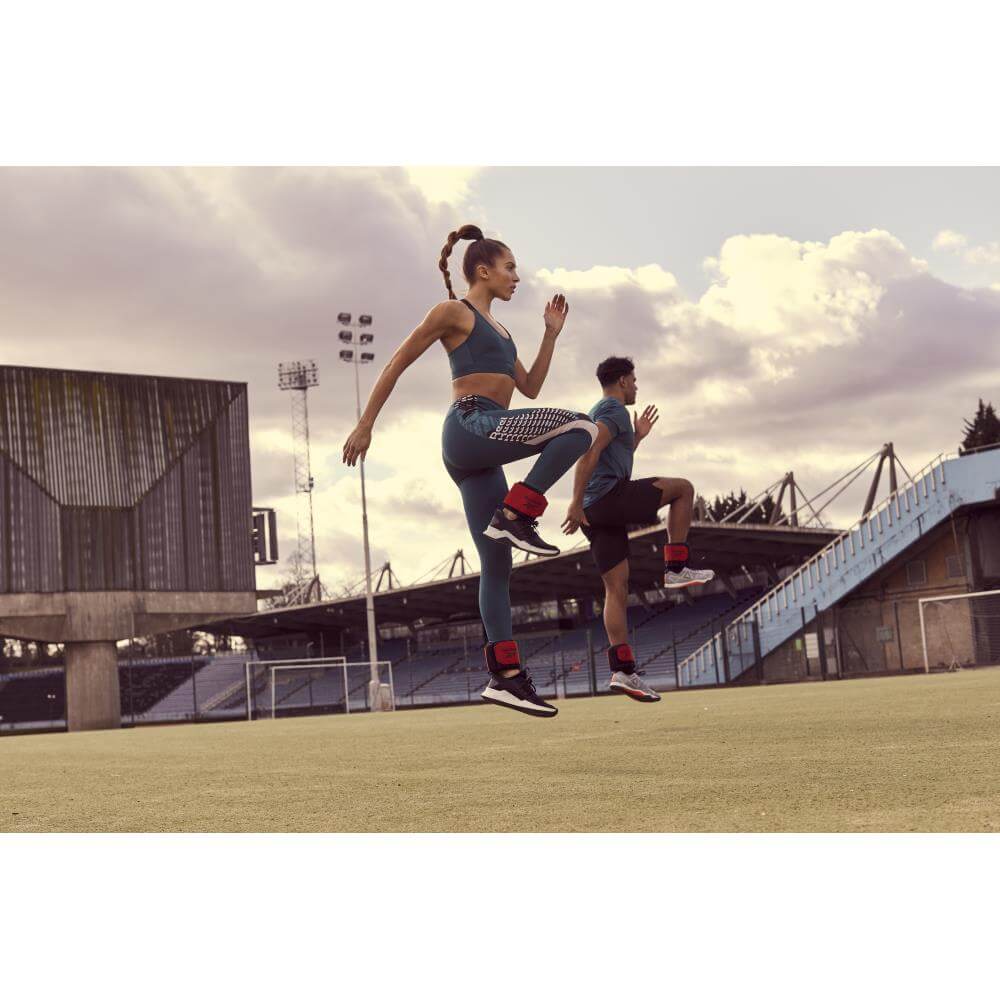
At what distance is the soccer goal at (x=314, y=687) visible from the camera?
1590 inches

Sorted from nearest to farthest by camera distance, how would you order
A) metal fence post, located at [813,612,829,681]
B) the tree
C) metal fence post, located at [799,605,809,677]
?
1. metal fence post, located at [813,612,829,681]
2. metal fence post, located at [799,605,809,677]
3. the tree

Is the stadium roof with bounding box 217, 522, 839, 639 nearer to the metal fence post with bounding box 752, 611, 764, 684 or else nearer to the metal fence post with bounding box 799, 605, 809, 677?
the metal fence post with bounding box 799, 605, 809, 677

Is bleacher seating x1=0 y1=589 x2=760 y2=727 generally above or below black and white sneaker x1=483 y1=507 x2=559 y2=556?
below

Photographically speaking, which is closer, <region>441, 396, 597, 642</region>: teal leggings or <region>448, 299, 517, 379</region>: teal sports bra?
<region>441, 396, 597, 642</region>: teal leggings

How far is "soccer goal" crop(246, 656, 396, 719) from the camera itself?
40.4 meters

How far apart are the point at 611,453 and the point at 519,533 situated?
129 cm

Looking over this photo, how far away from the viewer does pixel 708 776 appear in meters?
5.25

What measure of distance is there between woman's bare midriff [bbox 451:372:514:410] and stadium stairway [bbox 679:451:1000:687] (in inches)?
930

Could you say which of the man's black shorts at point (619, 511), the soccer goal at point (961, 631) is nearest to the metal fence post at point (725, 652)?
the soccer goal at point (961, 631)

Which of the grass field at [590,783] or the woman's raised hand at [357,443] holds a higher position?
the woman's raised hand at [357,443]

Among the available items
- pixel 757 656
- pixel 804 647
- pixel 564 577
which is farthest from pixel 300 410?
pixel 804 647

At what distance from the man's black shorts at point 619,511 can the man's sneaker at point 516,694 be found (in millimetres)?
1013

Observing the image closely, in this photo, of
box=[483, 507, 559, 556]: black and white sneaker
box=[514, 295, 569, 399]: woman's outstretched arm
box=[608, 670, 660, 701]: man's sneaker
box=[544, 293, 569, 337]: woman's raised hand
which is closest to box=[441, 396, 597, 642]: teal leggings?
box=[483, 507, 559, 556]: black and white sneaker

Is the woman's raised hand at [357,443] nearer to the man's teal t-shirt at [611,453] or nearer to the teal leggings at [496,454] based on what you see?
the teal leggings at [496,454]
